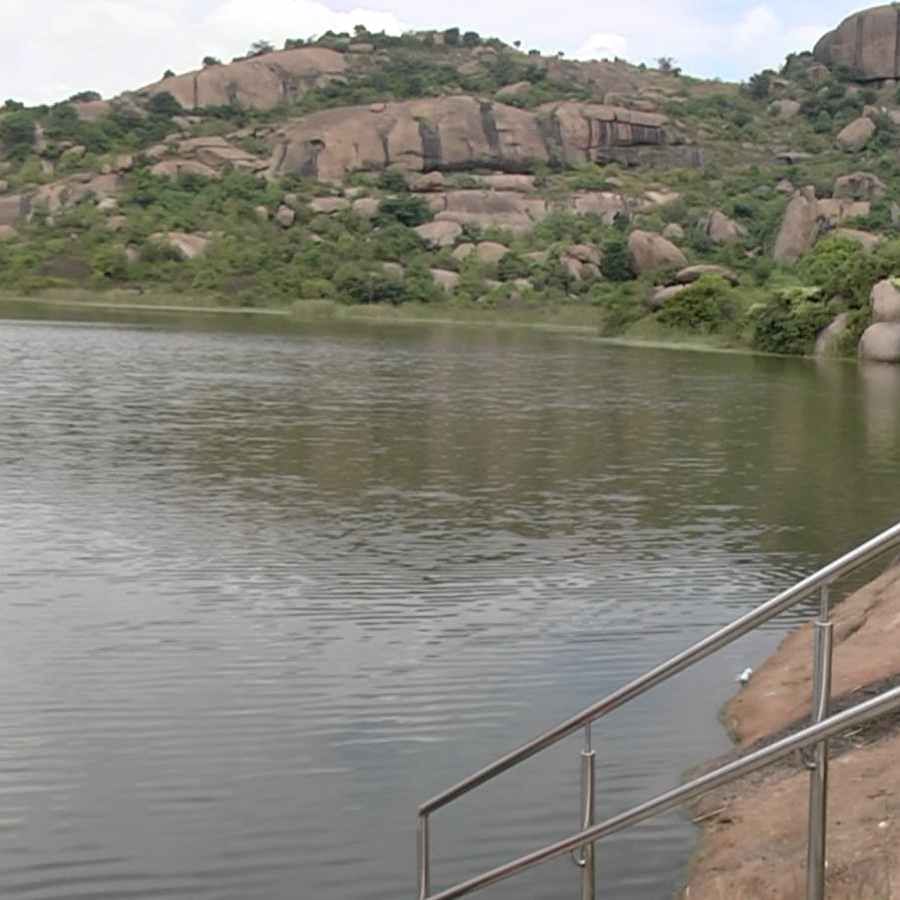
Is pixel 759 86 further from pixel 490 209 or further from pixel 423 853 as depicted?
pixel 423 853

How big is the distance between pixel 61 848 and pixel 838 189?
81118 millimetres

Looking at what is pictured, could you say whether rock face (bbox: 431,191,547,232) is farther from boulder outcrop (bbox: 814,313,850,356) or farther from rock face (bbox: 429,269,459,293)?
boulder outcrop (bbox: 814,313,850,356)

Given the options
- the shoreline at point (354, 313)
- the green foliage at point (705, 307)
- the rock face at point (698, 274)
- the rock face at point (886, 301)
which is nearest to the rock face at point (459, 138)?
the shoreline at point (354, 313)

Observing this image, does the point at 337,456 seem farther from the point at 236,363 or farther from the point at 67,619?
the point at 236,363

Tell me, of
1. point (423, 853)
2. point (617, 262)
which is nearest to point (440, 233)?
point (617, 262)

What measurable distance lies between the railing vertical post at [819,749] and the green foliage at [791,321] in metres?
39.2

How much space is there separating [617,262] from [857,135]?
122 feet

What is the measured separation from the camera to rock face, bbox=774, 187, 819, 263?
2744 inches

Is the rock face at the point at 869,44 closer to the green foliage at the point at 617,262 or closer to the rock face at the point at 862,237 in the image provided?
the green foliage at the point at 617,262

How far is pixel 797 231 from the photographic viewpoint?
70250mm

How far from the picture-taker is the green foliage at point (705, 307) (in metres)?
47.1

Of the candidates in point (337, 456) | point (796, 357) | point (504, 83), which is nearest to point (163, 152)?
point (504, 83)

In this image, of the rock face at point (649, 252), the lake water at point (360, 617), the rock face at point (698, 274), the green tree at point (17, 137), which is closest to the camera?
the lake water at point (360, 617)

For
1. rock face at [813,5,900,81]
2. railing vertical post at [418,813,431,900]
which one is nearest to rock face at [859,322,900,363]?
railing vertical post at [418,813,431,900]
